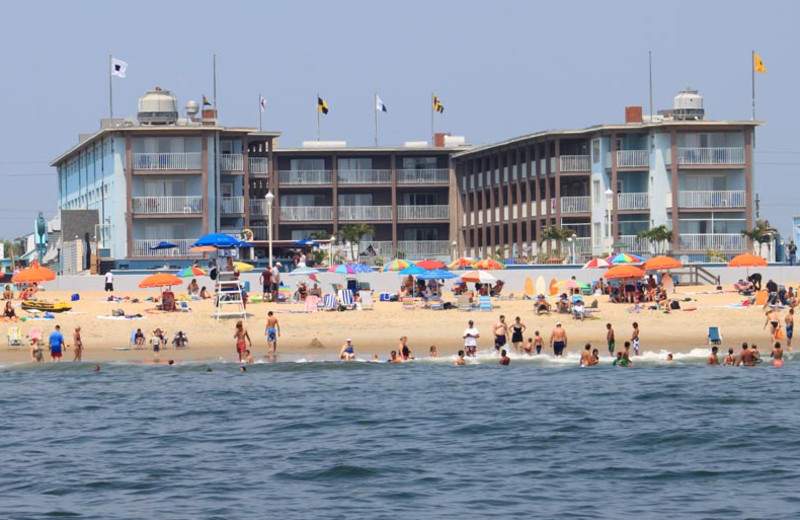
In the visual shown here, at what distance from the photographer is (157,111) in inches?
2852

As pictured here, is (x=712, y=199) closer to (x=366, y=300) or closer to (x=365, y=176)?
(x=365, y=176)

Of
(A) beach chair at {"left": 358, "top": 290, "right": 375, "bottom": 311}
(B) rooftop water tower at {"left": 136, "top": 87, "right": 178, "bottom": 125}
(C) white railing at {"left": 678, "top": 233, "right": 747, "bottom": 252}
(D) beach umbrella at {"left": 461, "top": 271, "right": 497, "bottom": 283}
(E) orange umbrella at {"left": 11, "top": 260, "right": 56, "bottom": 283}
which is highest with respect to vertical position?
(B) rooftop water tower at {"left": 136, "top": 87, "right": 178, "bottom": 125}

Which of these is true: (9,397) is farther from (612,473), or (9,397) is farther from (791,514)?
(791,514)

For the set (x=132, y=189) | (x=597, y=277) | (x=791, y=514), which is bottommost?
(x=791, y=514)

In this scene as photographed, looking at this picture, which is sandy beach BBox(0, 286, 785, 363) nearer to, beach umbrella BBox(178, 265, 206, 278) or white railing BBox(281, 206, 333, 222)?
beach umbrella BBox(178, 265, 206, 278)

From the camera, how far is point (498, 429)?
111 ft

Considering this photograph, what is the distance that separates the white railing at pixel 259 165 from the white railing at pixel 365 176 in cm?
391

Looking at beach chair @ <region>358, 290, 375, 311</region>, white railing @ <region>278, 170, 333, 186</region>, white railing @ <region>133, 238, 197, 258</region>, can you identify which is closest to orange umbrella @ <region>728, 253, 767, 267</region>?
beach chair @ <region>358, 290, 375, 311</region>

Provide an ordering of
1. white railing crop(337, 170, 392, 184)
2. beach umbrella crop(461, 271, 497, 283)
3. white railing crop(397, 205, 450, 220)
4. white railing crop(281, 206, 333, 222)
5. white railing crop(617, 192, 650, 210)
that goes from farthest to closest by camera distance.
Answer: white railing crop(397, 205, 450, 220) → white railing crop(337, 170, 392, 184) → white railing crop(281, 206, 333, 222) → white railing crop(617, 192, 650, 210) → beach umbrella crop(461, 271, 497, 283)

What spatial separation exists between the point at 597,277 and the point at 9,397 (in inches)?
977

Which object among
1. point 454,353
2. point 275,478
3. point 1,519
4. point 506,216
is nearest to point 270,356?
point 454,353

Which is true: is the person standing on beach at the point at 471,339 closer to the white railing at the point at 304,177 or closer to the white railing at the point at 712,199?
the white railing at the point at 712,199

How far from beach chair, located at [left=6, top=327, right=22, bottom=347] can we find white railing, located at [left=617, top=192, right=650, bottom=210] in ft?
112

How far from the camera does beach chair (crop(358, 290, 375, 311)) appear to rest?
49.7 m
